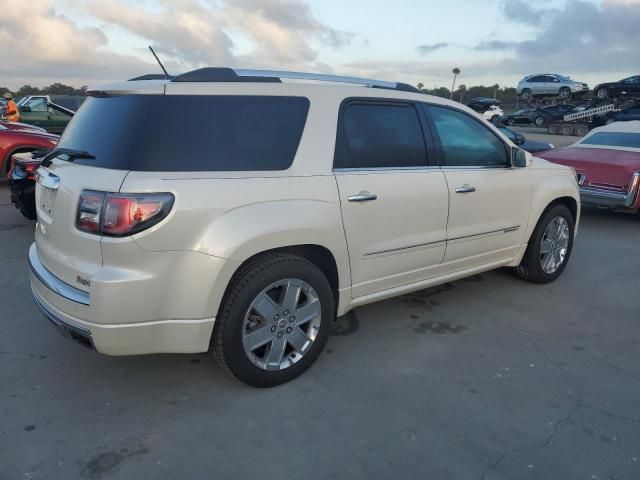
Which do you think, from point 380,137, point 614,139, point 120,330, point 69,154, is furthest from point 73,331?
point 614,139

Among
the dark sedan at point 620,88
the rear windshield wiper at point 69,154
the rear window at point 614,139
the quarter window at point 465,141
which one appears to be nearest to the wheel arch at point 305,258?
the rear windshield wiper at point 69,154

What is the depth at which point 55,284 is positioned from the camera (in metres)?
2.83

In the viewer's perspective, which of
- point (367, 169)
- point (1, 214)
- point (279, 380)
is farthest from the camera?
point (1, 214)

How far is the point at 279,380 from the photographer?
3146 millimetres

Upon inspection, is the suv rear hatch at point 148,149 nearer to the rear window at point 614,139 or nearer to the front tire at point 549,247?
the front tire at point 549,247

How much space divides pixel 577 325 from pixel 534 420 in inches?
62.9

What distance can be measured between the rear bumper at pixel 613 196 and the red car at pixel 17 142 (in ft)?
27.3

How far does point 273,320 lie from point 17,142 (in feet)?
25.0

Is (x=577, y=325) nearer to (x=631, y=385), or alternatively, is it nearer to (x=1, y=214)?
(x=631, y=385)

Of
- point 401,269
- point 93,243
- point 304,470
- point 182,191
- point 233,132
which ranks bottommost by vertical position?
point 304,470

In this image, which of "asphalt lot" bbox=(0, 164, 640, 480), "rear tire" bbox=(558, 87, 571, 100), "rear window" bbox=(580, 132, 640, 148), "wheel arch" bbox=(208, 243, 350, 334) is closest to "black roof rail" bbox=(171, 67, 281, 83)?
"wheel arch" bbox=(208, 243, 350, 334)

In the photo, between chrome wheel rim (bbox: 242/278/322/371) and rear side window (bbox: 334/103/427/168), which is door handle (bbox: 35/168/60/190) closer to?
chrome wheel rim (bbox: 242/278/322/371)

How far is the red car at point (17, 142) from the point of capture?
8.53m

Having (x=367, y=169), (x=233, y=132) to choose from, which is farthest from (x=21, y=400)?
(x=367, y=169)
